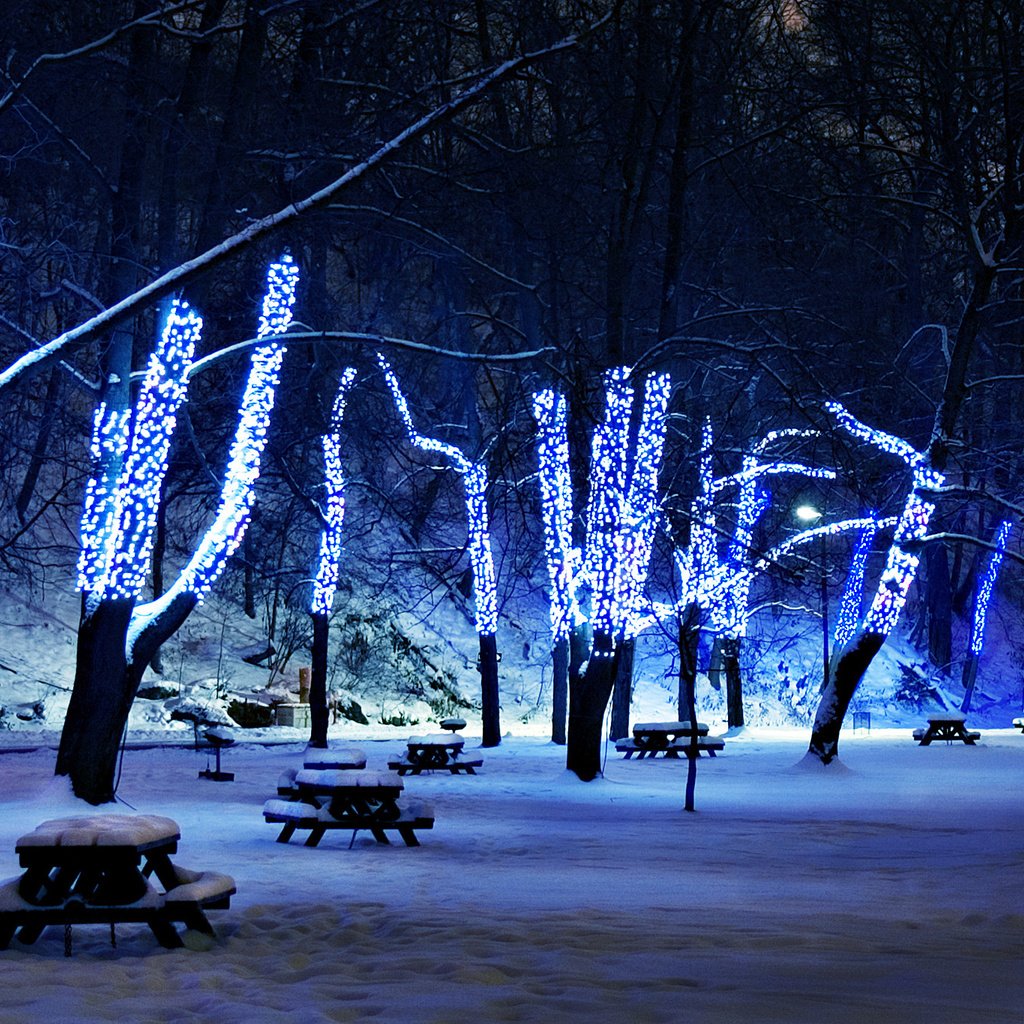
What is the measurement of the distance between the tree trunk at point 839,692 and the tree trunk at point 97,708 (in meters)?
11.6

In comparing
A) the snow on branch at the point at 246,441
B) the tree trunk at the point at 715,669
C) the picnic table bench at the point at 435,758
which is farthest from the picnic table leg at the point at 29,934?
the tree trunk at the point at 715,669

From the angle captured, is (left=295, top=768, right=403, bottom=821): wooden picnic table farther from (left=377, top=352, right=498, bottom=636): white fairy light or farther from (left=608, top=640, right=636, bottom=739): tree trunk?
(left=608, top=640, right=636, bottom=739): tree trunk

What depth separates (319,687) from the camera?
25.8 metres

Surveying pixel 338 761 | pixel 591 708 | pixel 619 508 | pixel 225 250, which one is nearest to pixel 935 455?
pixel 619 508

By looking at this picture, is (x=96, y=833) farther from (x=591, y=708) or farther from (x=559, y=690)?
(x=559, y=690)

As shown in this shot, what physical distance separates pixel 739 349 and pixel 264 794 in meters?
8.22

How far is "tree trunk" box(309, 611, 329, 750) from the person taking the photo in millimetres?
25625

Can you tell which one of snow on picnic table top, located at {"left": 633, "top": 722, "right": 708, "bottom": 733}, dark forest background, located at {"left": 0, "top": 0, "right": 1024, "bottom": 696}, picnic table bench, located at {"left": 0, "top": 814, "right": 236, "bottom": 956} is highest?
dark forest background, located at {"left": 0, "top": 0, "right": 1024, "bottom": 696}

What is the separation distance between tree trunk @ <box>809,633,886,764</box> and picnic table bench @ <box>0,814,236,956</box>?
53.1ft

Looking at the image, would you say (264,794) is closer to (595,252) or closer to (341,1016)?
(595,252)

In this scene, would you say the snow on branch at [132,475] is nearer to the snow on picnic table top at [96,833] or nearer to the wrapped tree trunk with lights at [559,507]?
the wrapped tree trunk with lights at [559,507]

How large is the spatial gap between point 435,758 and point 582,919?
46.0 ft

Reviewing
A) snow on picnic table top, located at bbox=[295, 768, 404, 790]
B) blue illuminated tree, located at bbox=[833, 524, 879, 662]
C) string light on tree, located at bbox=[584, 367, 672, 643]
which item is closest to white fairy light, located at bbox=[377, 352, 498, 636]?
string light on tree, located at bbox=[584, 367, 672, 643]

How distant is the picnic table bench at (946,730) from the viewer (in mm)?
29781
